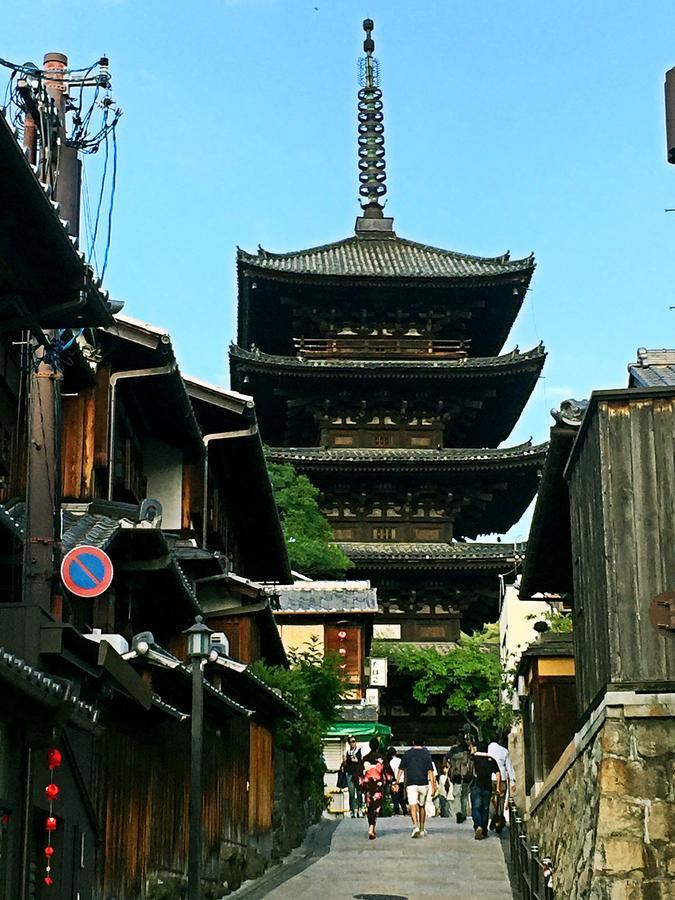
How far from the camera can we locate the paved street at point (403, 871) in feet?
58.5

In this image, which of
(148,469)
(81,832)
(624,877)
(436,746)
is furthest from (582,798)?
(436,746)

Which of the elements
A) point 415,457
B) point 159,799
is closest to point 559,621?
point 415,457

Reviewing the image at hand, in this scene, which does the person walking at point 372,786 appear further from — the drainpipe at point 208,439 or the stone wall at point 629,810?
the stone wall at point 629,810

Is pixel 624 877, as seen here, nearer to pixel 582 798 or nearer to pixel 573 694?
pixel 582 798

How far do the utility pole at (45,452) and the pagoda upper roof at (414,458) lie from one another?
105ft

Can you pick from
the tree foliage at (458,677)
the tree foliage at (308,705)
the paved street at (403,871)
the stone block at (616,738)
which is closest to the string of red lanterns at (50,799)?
the stone block at (616,738)

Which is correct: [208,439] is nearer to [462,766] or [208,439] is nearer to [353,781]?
[462,766]

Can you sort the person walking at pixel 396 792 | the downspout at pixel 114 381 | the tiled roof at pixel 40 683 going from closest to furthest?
the tiled roof at pixel 40 683 < the downspout at pixel 114 381 < the person walking at pixel 396 792

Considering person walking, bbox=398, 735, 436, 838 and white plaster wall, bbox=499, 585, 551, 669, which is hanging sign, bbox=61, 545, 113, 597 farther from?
white plaster wall, bbox=499, 585, 551, 669

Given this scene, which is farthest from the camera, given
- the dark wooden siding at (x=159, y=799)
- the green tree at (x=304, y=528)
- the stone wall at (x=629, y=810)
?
the green tree at (x=304, y=528)

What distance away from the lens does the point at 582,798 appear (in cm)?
1352

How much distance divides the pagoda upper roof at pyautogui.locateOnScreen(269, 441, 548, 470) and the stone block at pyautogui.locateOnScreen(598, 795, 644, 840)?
32.1 m

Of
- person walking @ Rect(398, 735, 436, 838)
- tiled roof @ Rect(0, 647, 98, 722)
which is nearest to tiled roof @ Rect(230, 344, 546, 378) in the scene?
person walking @ Rect(398, 735, 436, 838)

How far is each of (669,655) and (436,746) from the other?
104 feet
